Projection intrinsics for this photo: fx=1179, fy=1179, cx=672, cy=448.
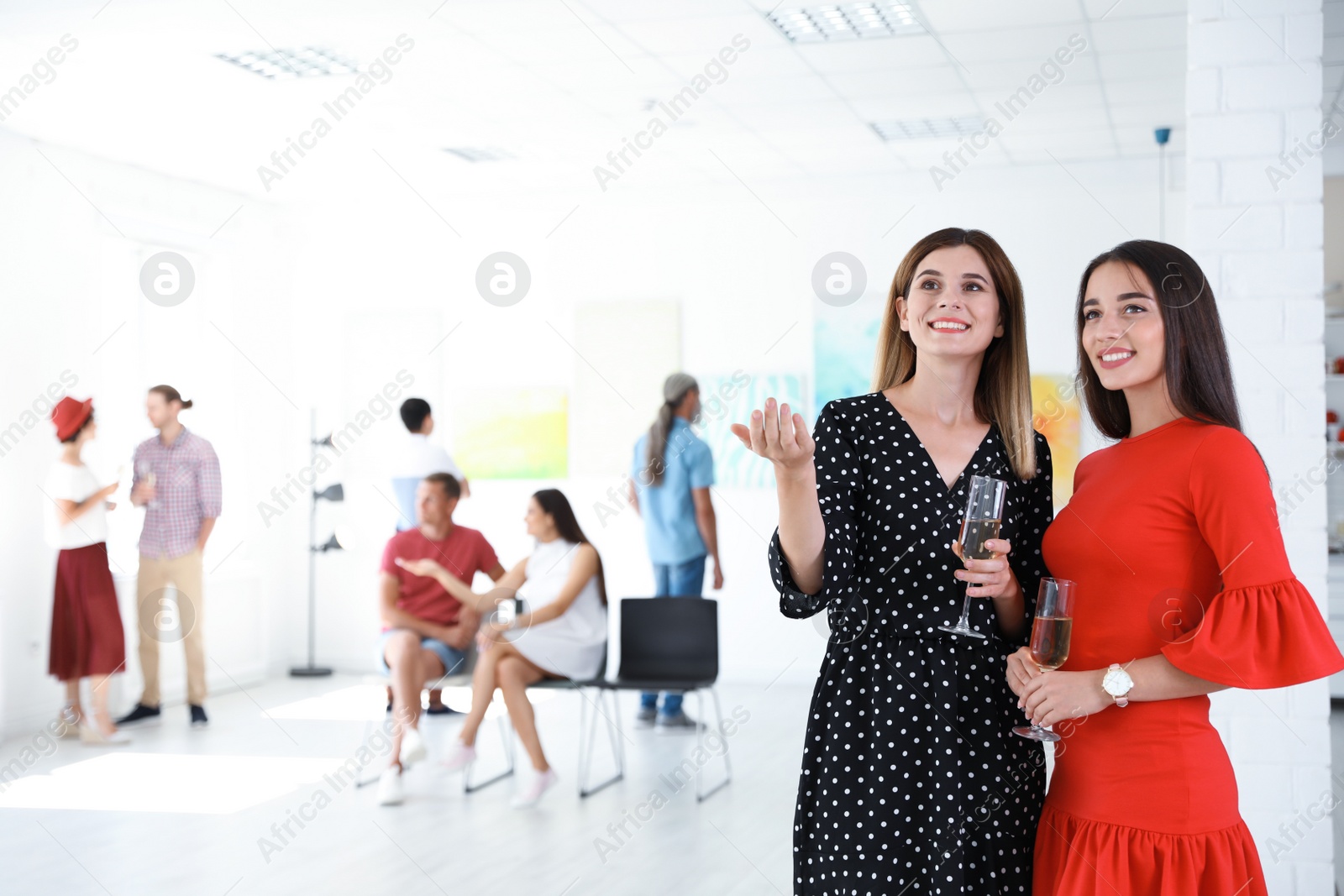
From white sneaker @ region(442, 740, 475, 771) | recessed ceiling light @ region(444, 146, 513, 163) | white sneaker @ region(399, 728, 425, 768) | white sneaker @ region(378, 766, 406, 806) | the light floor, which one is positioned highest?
recessed ceiling light @ region(444, 146, 513, 163)

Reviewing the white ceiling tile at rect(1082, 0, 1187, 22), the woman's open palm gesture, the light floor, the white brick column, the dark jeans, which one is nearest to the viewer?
the woman's open palm gesture

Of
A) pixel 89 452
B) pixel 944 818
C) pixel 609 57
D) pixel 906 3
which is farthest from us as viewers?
pixel 89 452

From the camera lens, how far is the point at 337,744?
568 cm

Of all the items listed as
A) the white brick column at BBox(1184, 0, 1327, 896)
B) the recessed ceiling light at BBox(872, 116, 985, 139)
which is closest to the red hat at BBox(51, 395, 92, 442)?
the recessed ceiling light at BBox(872, 116, 985, 139)

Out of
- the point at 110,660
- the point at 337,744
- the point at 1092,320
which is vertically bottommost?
the point at 337,744

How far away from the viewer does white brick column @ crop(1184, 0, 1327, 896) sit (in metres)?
2.77

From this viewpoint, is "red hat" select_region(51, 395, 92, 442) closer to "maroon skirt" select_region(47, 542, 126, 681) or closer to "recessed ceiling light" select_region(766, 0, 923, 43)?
"maroon skirt" select_region(47, 542, 126, 681)

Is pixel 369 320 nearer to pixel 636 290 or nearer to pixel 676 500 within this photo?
pixel 636 290

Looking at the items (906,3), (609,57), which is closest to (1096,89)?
(906,3)

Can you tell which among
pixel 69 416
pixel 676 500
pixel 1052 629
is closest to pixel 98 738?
pixel 69 416

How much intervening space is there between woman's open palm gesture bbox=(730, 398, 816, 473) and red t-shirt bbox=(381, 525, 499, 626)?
357 centimetres

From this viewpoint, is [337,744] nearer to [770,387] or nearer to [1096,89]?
[770,387]

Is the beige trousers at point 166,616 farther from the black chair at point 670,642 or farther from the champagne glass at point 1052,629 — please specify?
the champagne glass at point 1052,629

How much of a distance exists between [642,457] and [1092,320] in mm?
4360
